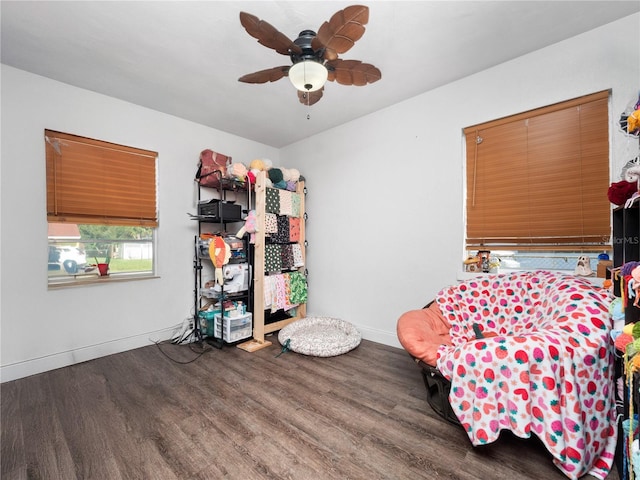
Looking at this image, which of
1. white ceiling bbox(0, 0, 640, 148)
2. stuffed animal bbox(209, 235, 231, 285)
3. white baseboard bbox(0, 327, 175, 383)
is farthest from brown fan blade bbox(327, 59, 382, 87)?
white baseboard bbox(0, 327, 175, 383)

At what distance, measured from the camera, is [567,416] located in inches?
50.7

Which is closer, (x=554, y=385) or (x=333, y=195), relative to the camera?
(x=554, y=385)

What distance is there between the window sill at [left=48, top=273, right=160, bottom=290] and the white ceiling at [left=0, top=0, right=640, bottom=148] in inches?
73.8

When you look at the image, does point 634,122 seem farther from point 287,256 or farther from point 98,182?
point 98,182

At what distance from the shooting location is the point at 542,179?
218 cm

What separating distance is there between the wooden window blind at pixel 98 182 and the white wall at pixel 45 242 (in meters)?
0.08

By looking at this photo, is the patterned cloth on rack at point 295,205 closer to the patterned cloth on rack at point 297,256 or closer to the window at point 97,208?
the patterned cloth on rack at point 297,256

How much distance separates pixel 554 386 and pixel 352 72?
2.04 meters

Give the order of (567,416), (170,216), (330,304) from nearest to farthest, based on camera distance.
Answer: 1. (567,416)
2. (170,216)
3. (330,304)

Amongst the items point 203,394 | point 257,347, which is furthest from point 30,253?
point 257,347

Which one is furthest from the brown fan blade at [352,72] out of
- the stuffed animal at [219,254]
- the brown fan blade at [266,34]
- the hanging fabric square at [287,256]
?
the hanging fabric square at [287,256]

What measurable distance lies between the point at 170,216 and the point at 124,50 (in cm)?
166

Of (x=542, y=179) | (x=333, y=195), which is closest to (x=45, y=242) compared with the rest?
(x=333, y=195)

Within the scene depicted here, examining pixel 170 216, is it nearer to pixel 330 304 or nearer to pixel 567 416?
pixel 330 304
